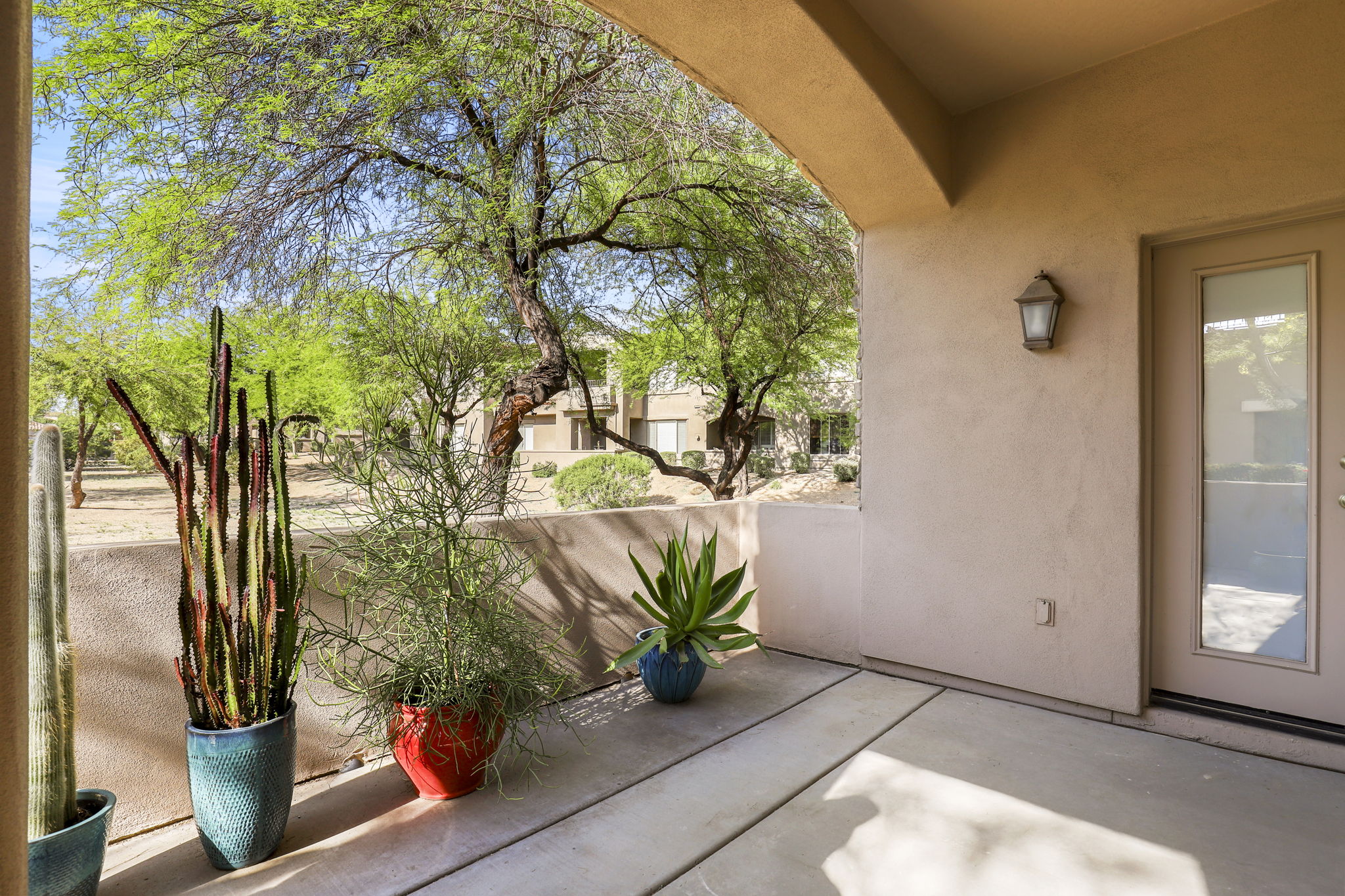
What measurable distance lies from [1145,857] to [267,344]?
12.7 metres

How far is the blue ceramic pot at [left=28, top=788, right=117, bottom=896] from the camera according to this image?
1729 mm

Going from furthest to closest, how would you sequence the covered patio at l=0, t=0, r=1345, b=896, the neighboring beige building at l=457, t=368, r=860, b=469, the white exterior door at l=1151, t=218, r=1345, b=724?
the neighboring beige building at l=457, t=368, r=860, b=469, the white exterior door at l=1151, t=218, r=1345, b=724, the covered patio at l=0, t=0, r=1345, b=896

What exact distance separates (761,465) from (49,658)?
1967 centimetres

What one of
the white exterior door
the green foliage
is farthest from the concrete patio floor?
the green foliage

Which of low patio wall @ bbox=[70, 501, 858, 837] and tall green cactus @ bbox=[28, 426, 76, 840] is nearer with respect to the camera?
tall green cactus @ bbox=[28, 426, 76, 840]

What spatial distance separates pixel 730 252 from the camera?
6.96 metres

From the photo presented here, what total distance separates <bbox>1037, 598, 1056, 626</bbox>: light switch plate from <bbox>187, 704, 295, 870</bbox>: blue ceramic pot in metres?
3.25

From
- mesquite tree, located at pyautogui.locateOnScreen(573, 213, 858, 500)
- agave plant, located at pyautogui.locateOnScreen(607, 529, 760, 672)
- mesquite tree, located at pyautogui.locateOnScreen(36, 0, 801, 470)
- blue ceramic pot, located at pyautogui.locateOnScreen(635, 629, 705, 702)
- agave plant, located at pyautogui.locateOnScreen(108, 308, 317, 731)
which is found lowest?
blue ceramic pot, located at pyautogui.locateOnScreen(635, 629, 705, 702)

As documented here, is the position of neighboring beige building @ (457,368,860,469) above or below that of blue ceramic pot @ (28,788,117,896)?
above

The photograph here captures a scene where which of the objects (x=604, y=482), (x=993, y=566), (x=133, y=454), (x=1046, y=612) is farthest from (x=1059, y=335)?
(x=133, y=454)

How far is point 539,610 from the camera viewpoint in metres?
3.49

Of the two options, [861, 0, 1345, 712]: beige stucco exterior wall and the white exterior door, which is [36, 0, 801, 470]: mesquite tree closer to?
[861, 0, 1345, 712]: beige stucco exterior wall

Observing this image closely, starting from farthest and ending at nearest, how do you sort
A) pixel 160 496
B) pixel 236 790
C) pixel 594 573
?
pixel 160 496 < pixel 594 573 < pixel 236 790

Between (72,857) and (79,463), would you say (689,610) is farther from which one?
(79,463)
